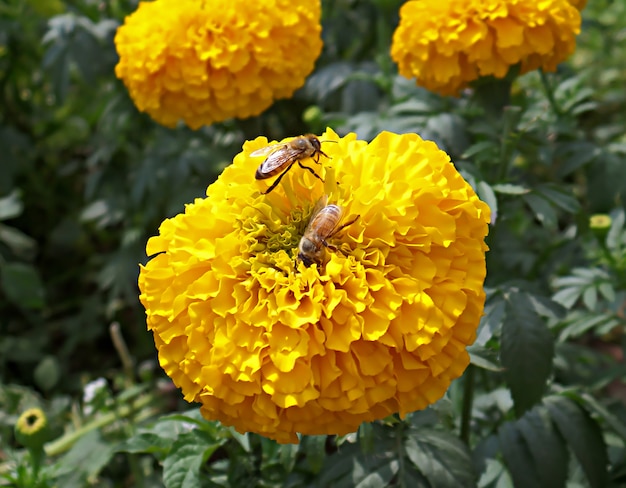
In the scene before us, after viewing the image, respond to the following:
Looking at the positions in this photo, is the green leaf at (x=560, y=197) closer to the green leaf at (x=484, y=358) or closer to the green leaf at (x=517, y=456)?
the green leaf at (x=484, y=358)

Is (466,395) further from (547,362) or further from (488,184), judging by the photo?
(488,184)

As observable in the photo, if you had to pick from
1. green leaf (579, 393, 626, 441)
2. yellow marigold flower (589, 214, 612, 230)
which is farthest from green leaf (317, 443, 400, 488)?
yellow marigold flower (589, 214, 612, 230)

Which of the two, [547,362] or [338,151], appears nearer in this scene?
[338,151]

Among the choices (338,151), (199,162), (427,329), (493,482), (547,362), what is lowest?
(493,482)

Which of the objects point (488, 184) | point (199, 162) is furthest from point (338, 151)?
point (199, 162)

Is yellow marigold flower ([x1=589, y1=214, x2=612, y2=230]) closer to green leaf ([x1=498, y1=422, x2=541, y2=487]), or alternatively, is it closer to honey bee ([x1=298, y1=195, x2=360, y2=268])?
green leaf ([x1=498, y1=422, x2=541, y2=487])

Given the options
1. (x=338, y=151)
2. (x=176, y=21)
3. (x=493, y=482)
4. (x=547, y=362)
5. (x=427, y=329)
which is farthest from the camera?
(x=176, y=21)

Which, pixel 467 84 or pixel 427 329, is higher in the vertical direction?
pixel 427 329
